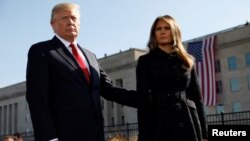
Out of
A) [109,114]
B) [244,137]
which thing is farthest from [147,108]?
[109,114]

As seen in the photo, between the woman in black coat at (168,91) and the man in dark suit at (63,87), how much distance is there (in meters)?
0.63

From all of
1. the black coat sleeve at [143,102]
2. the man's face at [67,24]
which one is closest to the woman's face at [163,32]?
the black coat sleeve at [143,102]

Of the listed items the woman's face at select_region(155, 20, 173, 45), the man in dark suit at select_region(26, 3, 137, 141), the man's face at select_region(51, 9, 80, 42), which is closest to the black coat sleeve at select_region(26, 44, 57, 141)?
the man in dark suit at select_region(26, 3, 137, 141)

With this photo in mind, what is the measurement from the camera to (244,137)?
227 inches

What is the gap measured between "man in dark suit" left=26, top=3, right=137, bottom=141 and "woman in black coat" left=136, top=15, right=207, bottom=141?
0.63 m

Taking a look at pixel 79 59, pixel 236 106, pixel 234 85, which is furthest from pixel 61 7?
pixel 234 85

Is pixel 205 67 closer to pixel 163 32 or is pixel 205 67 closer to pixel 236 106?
pixel 236 106

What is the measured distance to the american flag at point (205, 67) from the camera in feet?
129

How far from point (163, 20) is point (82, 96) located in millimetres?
1352

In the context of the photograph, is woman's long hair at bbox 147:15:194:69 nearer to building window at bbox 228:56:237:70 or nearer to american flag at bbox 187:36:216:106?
american flag at bbox 187:36:216:106

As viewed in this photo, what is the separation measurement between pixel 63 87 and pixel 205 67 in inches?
1481

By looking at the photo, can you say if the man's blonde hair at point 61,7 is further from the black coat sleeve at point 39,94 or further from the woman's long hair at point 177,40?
the woman's long hair at point 177,40

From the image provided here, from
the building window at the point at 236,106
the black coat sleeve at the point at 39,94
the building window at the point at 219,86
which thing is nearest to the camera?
the black coat sleeve at the point at 39,94

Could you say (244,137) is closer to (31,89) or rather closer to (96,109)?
(96,109)
